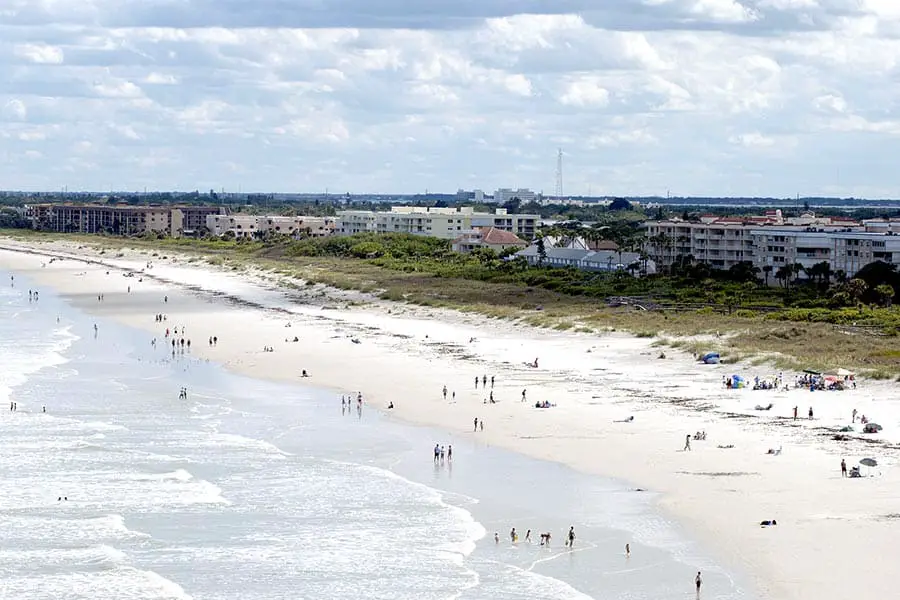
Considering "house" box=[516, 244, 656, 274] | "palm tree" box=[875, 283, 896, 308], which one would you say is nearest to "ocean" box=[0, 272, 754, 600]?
"palm tree" box=[875, 283, 896, 308]

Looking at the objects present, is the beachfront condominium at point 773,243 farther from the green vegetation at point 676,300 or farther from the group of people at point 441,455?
the group of people at point 441,455

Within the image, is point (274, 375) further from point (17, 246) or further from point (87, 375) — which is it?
point (17, 246)

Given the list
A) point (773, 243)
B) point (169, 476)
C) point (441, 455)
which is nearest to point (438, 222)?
point (773, 243)

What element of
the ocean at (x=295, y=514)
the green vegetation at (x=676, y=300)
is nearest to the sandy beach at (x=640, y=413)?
the ocean at (x=295, y=514)

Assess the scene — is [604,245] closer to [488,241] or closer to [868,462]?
[488,241]

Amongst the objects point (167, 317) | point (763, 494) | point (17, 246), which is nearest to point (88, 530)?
point (763, 494)

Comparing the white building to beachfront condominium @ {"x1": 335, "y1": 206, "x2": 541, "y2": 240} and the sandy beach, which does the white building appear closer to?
the sandy beach

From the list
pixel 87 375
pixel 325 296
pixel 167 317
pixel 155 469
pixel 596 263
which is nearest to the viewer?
pixel 155 469

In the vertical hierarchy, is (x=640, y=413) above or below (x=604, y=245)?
below
